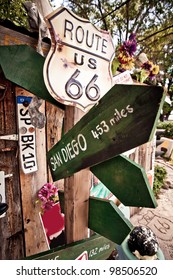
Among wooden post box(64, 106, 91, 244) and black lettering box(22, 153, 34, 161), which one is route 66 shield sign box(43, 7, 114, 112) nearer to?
wooden post box(64, 106, 91, 244)

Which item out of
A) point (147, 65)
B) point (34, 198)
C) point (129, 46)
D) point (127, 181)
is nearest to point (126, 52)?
point (129, 46)

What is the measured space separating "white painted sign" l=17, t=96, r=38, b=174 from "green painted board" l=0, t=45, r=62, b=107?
2.17 feet

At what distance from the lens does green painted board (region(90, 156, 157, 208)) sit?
2.04ft

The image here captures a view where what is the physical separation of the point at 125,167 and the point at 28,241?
1.35 meters

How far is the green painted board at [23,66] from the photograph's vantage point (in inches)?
29.8

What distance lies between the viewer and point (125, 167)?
669 millimetres

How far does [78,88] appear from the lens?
0.76m

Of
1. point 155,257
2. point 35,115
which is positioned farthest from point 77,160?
point 155,257

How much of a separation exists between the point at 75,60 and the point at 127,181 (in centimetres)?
52

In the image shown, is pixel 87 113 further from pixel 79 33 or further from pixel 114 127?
pixel 79 33

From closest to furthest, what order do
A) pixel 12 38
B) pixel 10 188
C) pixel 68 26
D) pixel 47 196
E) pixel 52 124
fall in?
pixel 68 26 → pixel 12 38 → pixel 10 188 → pixel 47 196 → pixel 52 124

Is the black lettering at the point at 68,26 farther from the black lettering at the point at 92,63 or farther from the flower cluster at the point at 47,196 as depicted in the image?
the flower cluster at the point at 47,196

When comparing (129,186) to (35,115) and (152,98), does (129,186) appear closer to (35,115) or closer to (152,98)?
(152,98)

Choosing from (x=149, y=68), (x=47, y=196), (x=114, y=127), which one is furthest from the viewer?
(x=149, y=68)
